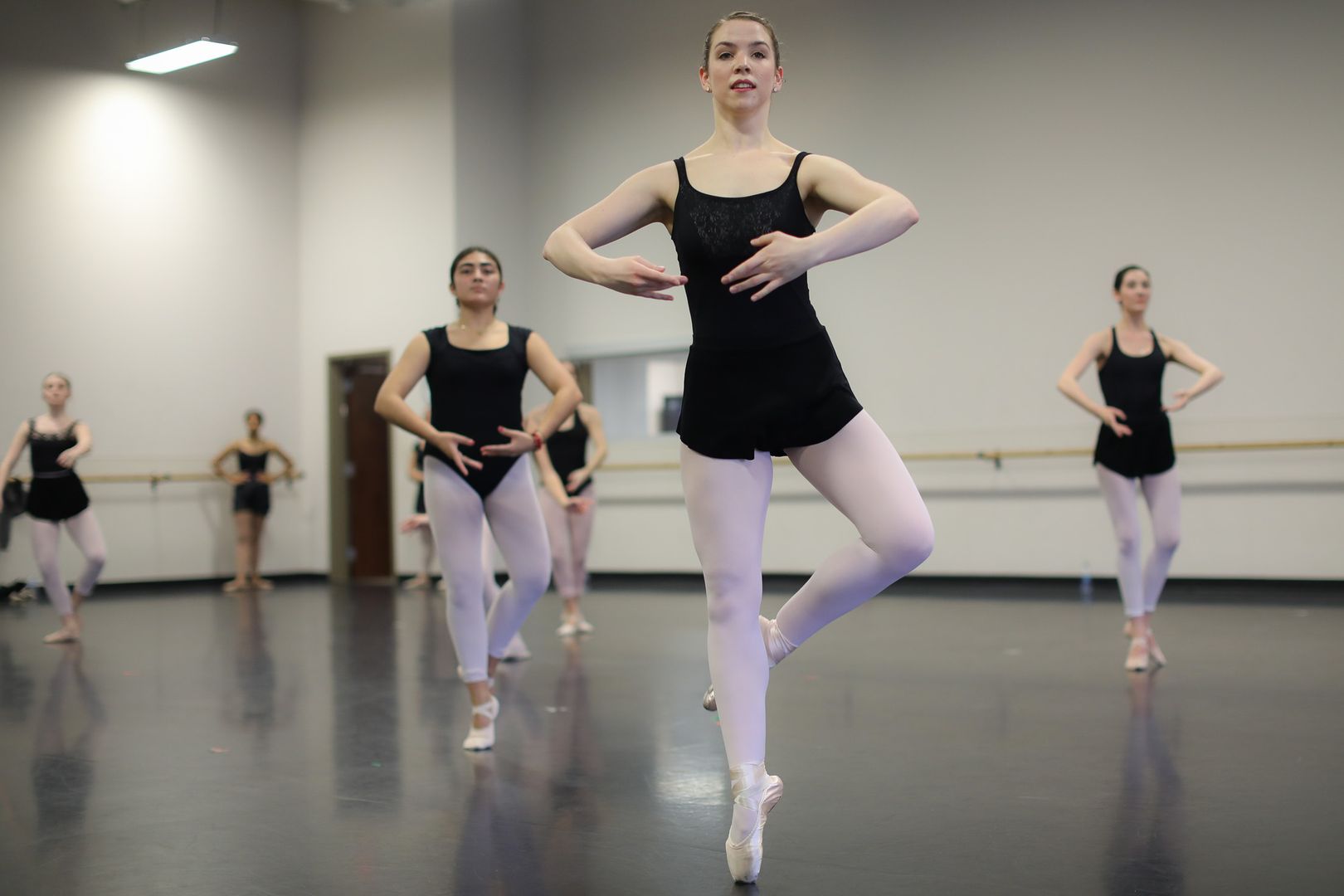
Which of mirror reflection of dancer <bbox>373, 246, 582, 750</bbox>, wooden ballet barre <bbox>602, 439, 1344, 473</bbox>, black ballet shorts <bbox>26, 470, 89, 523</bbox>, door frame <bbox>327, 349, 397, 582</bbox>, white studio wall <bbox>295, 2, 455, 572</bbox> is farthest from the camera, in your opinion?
door frame <bbox>327, 349, 397, 582</bbox>

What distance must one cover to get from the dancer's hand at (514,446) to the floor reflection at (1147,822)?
6.61 ft

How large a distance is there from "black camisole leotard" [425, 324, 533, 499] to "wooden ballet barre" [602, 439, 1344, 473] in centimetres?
550

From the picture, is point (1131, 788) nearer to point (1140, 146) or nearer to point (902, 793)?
point (902, 793)

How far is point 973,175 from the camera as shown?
32.7ft

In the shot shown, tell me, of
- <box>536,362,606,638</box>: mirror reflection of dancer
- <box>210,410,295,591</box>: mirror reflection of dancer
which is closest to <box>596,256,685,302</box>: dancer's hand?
<box>536,362,606,638</box>: mirror reflection of dancer

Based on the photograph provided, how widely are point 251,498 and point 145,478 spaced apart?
1040mm

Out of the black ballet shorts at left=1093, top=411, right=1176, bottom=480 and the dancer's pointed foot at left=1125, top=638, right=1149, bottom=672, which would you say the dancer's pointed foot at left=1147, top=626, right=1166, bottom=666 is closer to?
the dancer's pointed foot at left=1125, top=638, right=1149, bottom=672

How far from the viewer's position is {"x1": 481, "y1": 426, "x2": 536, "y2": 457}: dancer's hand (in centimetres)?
398

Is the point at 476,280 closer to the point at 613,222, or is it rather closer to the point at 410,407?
the point at 410,407

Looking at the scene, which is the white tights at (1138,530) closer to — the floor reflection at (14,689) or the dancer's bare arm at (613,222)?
the dancer's bare arm at (613,222)

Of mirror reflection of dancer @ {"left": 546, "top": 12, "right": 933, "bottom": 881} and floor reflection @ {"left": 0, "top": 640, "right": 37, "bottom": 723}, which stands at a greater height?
mirror reflection of dancer @ {"left": 546, "top": 12, "right": 933, "bottom": 881}

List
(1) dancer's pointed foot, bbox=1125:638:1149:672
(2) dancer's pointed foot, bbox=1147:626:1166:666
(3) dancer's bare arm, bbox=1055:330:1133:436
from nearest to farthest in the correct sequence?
(1) dancer's pointed foot, bbox=1125:638:1149:672 → (2) dancer's pointed foot, bbox=1147:626:1166:666 → (3) dancer's bare arm, bbox=1055:330:1133:436

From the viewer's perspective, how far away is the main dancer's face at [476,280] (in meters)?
4.11

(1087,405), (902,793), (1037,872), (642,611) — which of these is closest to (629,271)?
(1037,872)
